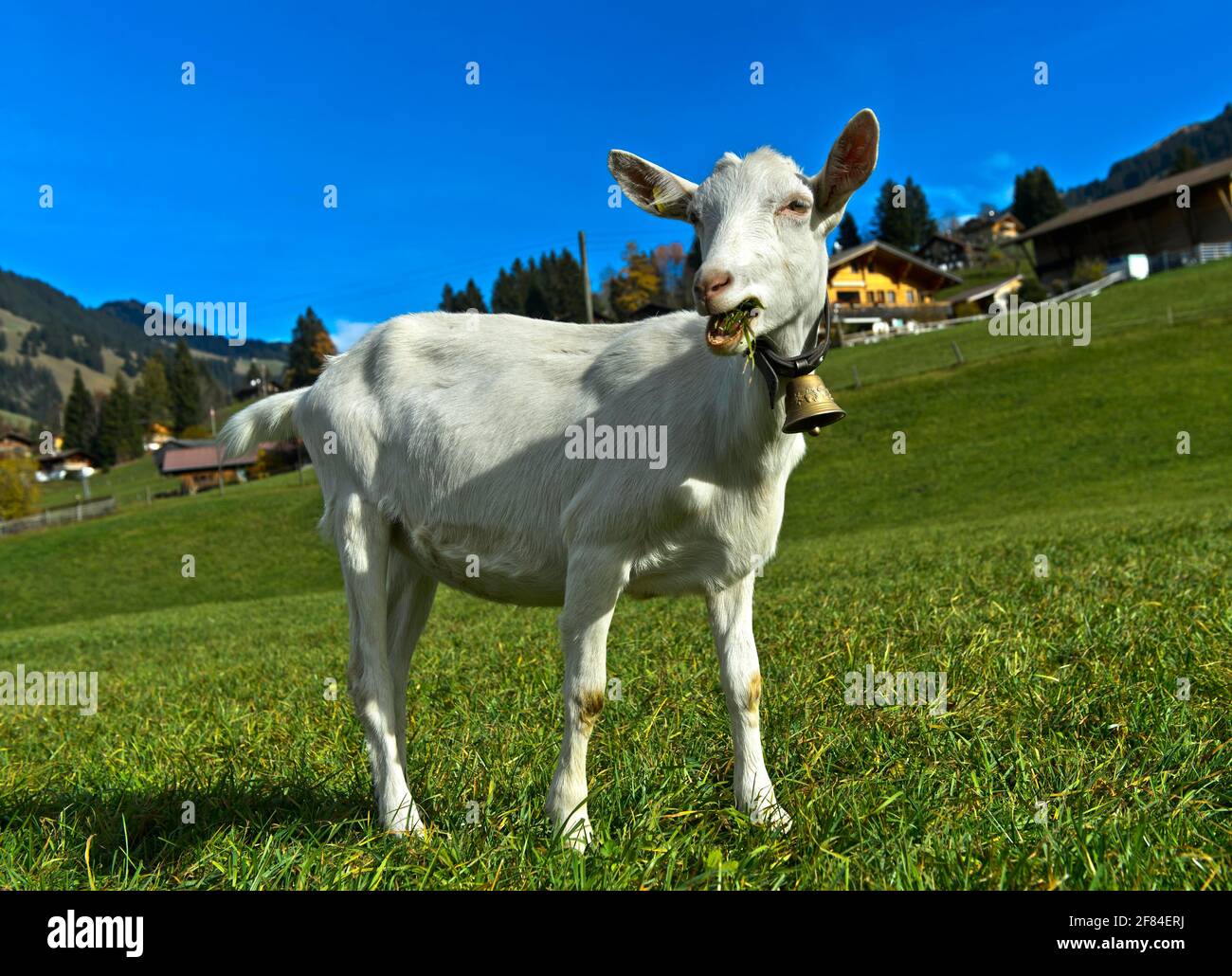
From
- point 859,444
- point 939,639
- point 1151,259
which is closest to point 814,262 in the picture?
point 939,639

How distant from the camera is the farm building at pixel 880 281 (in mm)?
79438

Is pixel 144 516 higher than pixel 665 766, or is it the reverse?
pixel 144 516

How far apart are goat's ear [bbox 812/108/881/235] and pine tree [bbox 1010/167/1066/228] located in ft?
484

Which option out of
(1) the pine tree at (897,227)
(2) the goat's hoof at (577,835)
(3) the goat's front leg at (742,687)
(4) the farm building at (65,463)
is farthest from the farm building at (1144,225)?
(4) the farm building at (65,463)

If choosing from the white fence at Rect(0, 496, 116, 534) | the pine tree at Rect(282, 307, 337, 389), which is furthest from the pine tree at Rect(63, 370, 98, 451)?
the white fence at Rect(0, 496, 116, 534)

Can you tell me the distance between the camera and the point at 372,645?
14.2 feet

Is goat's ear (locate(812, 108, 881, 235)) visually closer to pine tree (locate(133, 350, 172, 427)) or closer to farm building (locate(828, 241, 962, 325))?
farm building (locate(828, 241, 962, 325))

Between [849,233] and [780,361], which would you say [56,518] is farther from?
[849,233]

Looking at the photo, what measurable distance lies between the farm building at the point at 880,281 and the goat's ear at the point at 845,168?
78.8m

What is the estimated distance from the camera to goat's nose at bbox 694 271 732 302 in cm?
307

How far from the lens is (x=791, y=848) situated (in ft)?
11.0

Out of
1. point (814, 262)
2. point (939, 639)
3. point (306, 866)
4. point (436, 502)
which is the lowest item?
point (306, 866)
